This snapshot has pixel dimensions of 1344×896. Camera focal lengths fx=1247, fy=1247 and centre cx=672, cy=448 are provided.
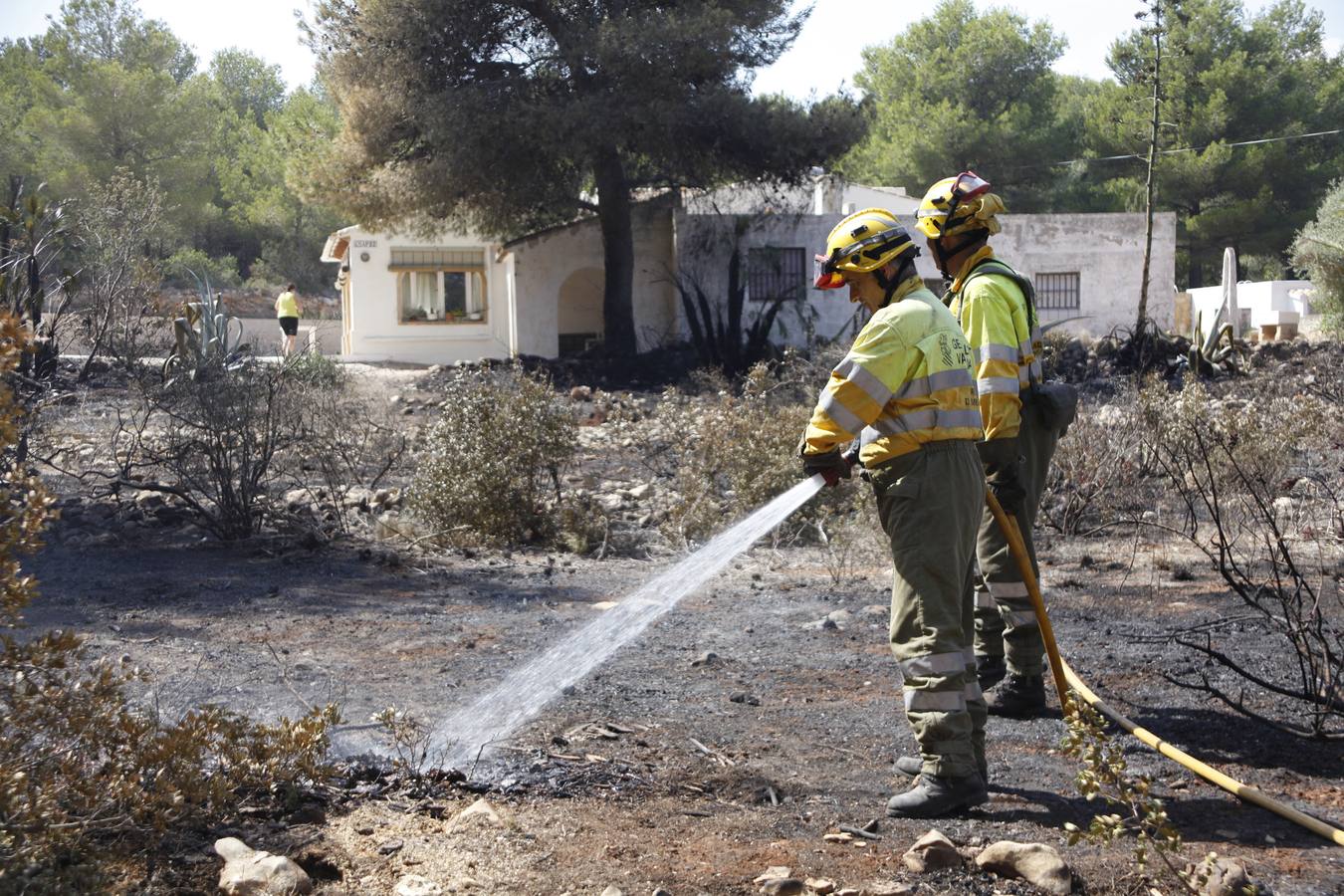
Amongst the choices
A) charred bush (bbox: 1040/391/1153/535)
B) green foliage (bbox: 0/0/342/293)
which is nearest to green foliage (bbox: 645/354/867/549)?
charred bush (bbox: 1040/391/1153/535)

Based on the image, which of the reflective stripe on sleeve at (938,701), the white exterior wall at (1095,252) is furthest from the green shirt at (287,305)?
the reflective stripe on sleeve at (938,701)

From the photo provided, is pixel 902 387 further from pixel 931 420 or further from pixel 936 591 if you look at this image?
pixel 936 591

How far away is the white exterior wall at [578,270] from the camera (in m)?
26.4

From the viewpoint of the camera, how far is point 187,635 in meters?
5.85

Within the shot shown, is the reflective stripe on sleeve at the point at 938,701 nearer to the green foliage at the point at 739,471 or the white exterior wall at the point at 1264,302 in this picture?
the green foliage at the point at 739,471

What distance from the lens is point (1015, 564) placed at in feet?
15.5

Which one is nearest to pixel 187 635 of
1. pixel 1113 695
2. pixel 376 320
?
pixel 1113 695

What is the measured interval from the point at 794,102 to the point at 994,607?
19489 mm

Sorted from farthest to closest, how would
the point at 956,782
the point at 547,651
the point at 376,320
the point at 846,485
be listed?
the point at 376,320
the point at 846,485
the point at 547,651
the point at 956,782

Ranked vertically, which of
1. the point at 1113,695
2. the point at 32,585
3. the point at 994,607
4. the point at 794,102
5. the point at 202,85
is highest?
the point at 202,85

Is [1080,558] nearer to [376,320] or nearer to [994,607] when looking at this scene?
[994,607]

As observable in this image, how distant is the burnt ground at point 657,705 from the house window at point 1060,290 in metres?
22.0

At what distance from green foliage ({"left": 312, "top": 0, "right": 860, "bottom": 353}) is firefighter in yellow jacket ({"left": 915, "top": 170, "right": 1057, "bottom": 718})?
16.7 metres

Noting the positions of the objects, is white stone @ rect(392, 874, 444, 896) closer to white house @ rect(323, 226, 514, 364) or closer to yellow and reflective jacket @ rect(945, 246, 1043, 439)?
yellow and reflective jacket @ rect(945, 246, 1043, 439)
